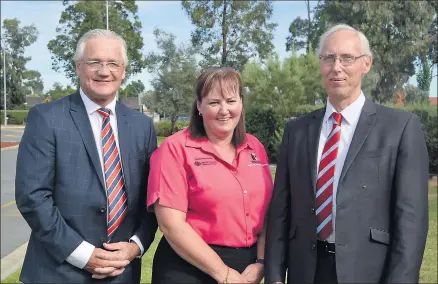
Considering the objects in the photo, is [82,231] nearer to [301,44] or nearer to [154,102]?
[154,102]

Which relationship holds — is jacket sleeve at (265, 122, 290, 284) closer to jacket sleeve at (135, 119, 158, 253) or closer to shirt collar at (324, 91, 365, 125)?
shirt collar at (324, 91, 365, 125)

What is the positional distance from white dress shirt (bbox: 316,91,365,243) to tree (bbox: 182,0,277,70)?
2748 centimetres

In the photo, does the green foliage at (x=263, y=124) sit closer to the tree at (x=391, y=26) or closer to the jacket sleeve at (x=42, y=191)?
the tree at (x=391, y=26)

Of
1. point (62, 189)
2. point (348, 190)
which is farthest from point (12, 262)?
point (348, 190)

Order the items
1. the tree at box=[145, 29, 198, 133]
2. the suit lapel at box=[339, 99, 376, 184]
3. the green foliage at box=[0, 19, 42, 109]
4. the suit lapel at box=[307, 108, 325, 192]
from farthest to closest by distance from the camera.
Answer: the green foliage at box=[0, 19, 42, 109], the tree at box=[145, 29, 198, 133], the suit lapel at box=[307, 108, 325, 192], the suit lapel at box=[339, 99, 376, 184]

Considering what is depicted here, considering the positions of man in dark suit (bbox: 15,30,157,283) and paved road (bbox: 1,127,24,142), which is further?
paved road (bbox: 1,127,24,142)

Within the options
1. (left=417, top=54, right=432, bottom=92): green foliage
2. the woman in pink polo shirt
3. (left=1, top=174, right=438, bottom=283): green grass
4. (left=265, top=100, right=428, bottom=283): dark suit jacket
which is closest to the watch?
the woman in pink polo shirt

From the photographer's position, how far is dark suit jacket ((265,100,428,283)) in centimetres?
246

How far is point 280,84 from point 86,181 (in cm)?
2116

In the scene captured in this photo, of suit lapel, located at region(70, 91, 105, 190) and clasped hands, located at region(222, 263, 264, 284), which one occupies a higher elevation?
suit lapel, located at region(70, 91, 105, 190)

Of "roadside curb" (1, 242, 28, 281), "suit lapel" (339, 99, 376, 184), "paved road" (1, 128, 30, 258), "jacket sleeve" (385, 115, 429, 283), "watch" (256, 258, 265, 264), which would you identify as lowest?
"paved road" (1, 128, 30, 258)

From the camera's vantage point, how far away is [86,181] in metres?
2.88

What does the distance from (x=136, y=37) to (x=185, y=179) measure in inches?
1091

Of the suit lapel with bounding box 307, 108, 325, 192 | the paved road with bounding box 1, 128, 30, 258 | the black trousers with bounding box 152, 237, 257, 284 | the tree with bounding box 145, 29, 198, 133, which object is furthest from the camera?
the tree with bounding box 145, 29, 198, 133
